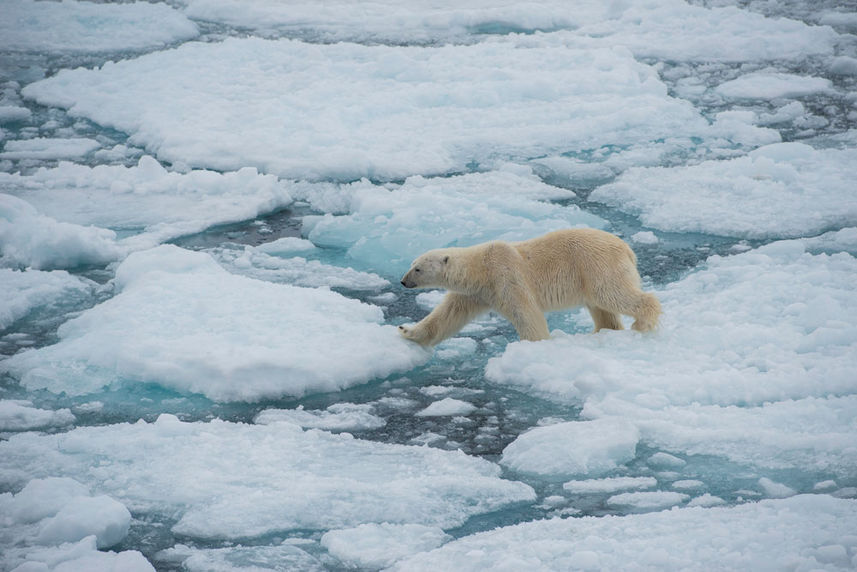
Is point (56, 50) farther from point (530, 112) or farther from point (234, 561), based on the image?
point (234, 561)

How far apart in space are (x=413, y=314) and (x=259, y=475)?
2.16m

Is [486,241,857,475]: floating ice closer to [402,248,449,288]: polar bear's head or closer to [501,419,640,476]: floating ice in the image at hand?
[501,419,640,476]: floating ice

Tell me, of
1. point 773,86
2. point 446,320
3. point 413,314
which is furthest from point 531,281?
point 773,86

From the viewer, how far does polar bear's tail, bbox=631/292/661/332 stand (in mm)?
5059

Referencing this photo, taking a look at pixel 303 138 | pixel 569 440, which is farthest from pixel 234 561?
pixel 303 138

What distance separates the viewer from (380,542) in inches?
137

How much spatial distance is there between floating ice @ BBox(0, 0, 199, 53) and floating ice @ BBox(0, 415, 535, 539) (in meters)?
9.27

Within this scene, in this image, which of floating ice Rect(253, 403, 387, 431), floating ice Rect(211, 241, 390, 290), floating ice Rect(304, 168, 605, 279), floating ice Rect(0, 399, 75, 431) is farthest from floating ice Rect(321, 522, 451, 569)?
floating ice Rect(304, 168, 605, 279)

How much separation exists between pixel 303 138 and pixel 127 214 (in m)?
1.85

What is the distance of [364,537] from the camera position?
3.51 meters

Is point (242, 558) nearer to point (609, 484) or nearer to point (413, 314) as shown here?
point (609, 484)

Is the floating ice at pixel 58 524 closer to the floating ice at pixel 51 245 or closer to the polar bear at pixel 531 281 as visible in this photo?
the polar bear at pixel 531 281

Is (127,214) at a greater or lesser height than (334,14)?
lesser

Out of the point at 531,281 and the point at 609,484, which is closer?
the point at 609,484
